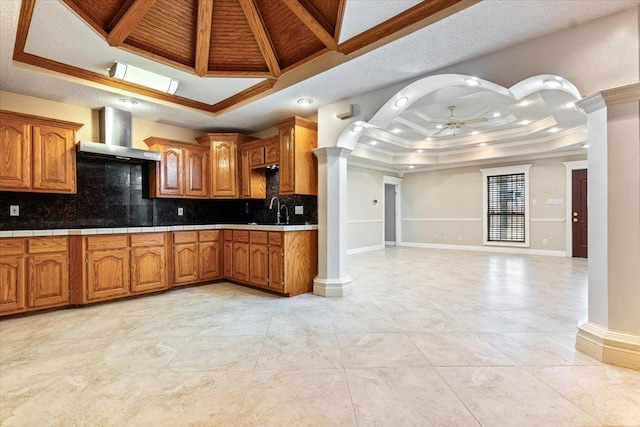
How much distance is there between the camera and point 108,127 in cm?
408

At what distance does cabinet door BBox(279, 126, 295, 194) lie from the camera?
13.7 ft

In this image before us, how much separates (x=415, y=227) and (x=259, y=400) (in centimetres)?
864

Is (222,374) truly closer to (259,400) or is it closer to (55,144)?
(259,400)

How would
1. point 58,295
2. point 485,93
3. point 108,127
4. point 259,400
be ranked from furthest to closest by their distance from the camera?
point 485,93 < point 108,127 < point 58,295 < point 259,400

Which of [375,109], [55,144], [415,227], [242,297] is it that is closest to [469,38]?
[375,109]

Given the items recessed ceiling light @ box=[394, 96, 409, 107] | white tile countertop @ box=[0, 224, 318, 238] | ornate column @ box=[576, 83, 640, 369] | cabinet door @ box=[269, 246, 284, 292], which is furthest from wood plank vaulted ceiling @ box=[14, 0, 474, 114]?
cabinet door @ box=[269, 246, 284, 292]

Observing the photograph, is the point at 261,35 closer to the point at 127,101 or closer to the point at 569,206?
the point at 127,101

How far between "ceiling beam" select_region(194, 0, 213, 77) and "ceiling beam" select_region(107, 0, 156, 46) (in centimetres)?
41

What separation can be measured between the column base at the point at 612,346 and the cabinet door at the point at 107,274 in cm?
476

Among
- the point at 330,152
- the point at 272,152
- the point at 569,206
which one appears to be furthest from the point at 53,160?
the point at 569,206

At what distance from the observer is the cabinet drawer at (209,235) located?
186 inches

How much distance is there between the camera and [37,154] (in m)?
3.51

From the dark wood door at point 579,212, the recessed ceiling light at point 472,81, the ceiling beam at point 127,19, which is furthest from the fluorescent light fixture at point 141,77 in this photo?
the dark wood door at point 579,212

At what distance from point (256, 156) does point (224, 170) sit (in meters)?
0.60
